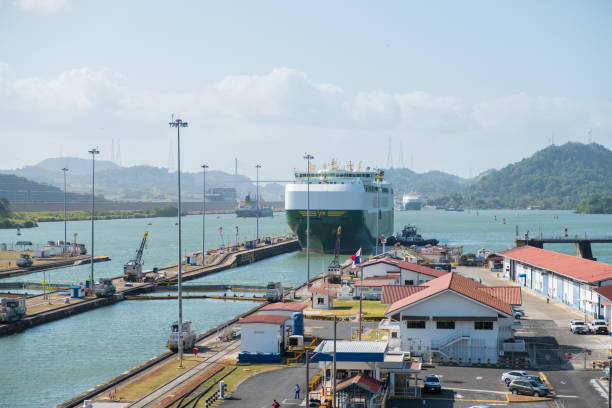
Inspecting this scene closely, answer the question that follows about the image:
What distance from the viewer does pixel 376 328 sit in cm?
4769

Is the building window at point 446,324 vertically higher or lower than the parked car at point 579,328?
higher

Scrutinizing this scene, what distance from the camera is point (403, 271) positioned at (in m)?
63.4

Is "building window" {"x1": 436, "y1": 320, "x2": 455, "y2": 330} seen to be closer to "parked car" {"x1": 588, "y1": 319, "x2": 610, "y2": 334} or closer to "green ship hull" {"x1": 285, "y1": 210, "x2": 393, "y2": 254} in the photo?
"parked car" {"x1": 588, "y1": 319, "x2": 610, "y2": 334}

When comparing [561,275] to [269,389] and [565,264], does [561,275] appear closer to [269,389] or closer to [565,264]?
[565,264]

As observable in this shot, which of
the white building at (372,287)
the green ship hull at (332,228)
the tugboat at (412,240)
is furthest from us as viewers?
the tugboat at (412,240)

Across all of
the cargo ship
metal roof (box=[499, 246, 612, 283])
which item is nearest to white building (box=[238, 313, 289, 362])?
metal roof (box=[499, 246, 612, 283])

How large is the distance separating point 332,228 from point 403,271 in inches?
1728

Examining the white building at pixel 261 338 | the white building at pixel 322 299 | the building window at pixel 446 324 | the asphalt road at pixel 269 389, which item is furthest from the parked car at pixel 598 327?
the white building at pixel 261 338

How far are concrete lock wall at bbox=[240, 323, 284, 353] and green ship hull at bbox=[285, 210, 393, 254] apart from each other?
67462mm

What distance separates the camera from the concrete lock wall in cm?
3856

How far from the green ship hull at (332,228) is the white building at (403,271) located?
3983 centimetres

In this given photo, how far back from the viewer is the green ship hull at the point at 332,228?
106m

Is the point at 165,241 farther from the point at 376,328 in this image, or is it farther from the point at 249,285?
the point at 376,328

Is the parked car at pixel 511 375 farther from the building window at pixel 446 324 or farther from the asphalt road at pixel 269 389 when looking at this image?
the asphalt road at pixel 269 389
